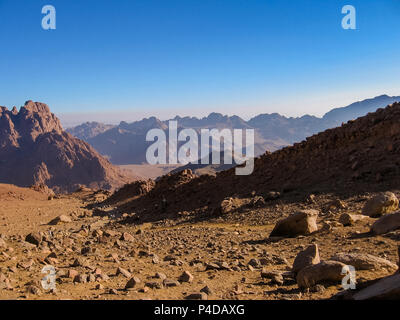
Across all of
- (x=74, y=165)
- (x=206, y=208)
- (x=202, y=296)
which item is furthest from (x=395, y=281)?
(x=74, y=165)

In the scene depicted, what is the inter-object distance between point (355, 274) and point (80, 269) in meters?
5.28

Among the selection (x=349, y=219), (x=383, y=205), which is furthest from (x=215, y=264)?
(x=383, y=205)

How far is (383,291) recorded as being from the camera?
3.84m

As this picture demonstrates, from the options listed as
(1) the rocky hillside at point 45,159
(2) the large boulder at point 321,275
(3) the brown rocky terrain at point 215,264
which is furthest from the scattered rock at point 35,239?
(1) the rocky hillside at point 45,159

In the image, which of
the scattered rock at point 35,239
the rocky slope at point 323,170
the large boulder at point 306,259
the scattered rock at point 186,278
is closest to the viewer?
the large boulder at point 306,259

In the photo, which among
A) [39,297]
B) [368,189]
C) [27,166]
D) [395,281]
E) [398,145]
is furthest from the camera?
[27,166]

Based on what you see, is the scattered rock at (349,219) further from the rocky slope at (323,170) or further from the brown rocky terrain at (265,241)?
the rocky slope at (323,170)

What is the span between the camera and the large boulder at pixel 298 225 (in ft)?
30.3

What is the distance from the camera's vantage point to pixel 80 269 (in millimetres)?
6648

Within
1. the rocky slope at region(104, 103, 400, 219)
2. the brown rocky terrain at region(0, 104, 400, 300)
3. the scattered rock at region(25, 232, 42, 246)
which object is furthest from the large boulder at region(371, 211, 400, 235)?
the scattered rock at region(25, 232, 42, 246)

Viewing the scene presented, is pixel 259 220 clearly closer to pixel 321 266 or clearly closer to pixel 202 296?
pixel 321 266

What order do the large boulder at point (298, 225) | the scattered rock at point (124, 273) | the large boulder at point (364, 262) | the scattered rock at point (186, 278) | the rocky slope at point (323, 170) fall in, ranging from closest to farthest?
1. the large boulder at point (364, 262)
2. the scattered rock at point (186, 278)
3. the scattered rock at point (124, 273)
4. the large boulder at point (298, 225)
5. the rocky slope at point (323, 170)

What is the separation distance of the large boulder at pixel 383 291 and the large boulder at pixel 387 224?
170 inches

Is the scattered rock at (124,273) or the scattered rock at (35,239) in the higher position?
the scattered rock at (124,273)
